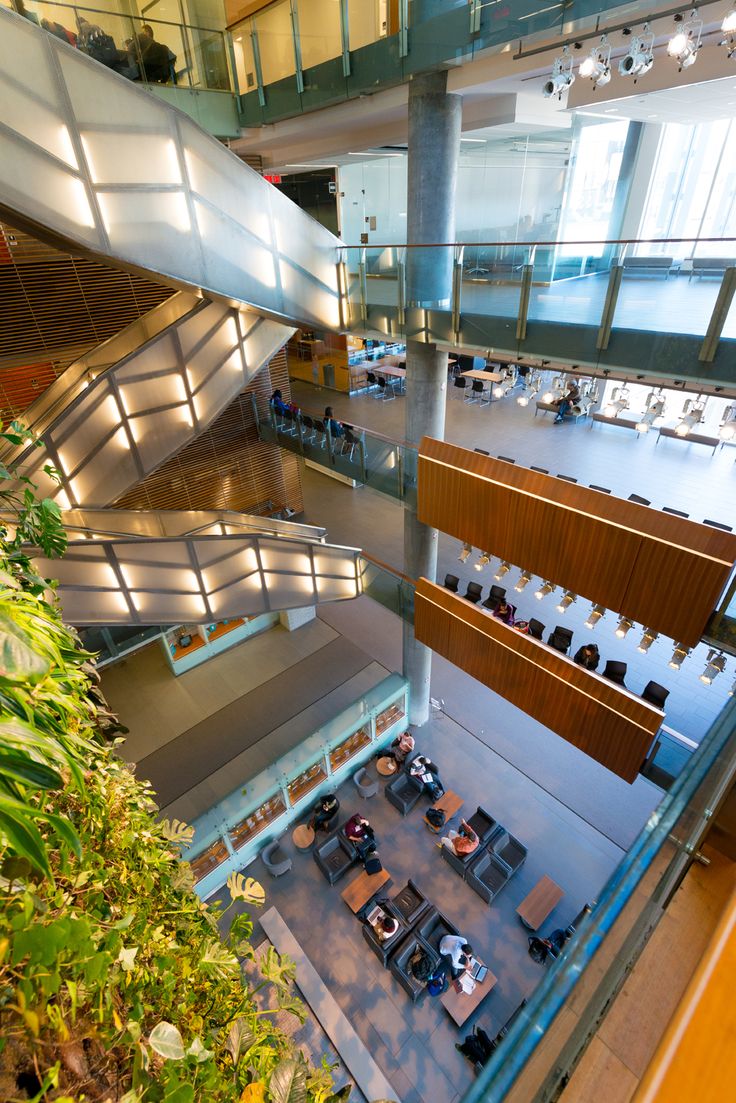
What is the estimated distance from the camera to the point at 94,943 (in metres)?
0.99

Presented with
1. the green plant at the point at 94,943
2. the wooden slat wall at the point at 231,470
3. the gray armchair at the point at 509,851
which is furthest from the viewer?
the wooden slat wall at the point at 231,470

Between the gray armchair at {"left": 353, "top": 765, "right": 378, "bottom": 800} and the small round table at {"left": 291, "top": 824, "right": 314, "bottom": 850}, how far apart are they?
103 centimetres

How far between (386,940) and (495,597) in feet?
17.8

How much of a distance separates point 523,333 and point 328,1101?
6146mm

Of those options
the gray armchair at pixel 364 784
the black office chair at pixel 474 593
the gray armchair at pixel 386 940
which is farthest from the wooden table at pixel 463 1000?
the black office chair at pixel 474 593

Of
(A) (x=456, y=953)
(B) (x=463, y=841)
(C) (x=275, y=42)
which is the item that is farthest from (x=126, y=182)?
(A) (x=456, y=953)

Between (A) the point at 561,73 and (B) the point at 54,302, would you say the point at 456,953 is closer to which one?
(A) the point at 561,73

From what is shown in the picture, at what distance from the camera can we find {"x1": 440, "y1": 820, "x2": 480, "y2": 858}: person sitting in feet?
24.9

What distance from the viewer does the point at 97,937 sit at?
1077 millimetres

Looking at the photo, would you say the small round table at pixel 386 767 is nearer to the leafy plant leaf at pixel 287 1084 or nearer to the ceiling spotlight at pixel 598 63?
the leafy plant leaf at pixel 287 1084

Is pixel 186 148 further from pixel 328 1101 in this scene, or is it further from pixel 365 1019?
pixel 365 1019

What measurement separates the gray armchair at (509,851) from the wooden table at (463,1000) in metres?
1.42

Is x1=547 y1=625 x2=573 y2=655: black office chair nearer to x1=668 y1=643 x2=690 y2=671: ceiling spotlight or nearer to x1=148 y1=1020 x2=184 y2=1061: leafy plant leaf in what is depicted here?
x1=668 y1=643 x2=690 y2=671: ceiling spotlight

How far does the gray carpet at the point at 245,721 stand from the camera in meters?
9.04
